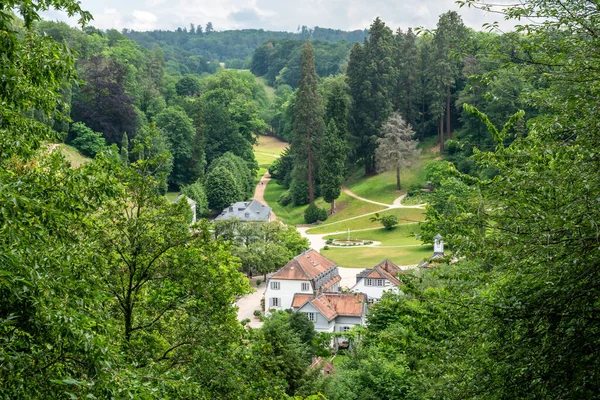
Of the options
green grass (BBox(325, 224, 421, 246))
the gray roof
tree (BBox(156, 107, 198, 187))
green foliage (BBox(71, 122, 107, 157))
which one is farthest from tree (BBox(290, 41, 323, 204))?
green foliage (BBox(71, 122, 107, 157))

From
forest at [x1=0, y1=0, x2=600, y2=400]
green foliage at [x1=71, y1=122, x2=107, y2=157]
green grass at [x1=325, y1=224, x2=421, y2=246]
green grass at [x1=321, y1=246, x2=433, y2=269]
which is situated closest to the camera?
forest at [x1=0, y1=0, x2=600, y2=400]

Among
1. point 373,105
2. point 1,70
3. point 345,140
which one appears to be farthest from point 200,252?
point 373,105

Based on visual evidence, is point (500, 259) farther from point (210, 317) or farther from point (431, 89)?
point (431, 89)

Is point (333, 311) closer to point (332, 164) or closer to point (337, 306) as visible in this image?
point (337, 306)

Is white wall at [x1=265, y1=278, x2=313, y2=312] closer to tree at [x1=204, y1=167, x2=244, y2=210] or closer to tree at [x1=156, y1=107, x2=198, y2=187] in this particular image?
tree at [x1=204, y1=167, x2=244, y2=210]

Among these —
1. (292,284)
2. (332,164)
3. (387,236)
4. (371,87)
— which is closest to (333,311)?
(292,284)

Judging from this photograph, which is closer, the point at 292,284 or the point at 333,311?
the point at 333,311
